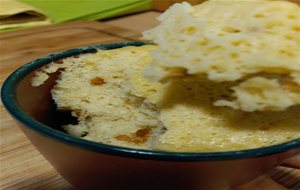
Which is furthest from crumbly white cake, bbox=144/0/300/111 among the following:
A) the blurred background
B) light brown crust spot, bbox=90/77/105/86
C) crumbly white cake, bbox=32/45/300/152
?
the blurred background

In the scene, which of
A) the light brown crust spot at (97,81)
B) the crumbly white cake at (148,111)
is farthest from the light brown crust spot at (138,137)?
the light brown crust spot at (97,81)

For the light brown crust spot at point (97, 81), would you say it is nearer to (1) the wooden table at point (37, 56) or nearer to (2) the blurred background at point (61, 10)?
(1) the wooden table at point (37, 56)

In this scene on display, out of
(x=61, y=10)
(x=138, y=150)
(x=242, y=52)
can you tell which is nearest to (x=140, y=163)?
(x=138, y=150)

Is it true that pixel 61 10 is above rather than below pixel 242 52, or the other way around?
below

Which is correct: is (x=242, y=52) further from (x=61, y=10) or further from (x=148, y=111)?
(x=61, y=10)

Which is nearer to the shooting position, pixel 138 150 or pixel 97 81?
pixel 138 150

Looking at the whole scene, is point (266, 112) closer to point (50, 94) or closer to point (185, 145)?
point (185, 145)
